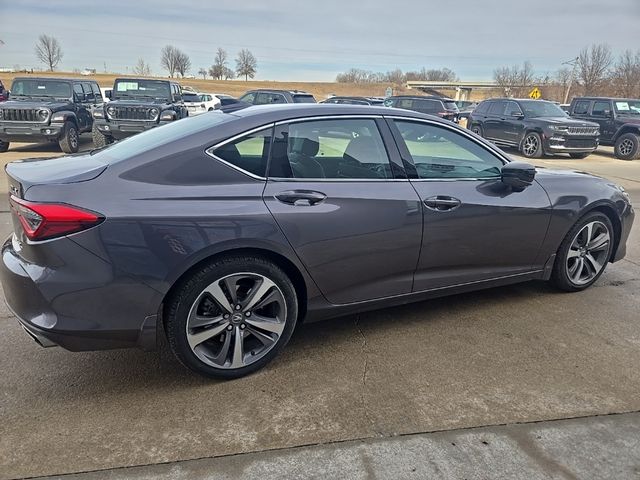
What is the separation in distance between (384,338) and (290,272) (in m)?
0.92

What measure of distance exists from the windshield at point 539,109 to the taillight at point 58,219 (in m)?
15.8

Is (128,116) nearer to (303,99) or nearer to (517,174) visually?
(303,99)

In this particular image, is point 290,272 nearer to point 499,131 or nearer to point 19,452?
point 19,452

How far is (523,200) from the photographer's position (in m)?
3.78

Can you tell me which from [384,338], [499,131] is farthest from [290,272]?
[499,131]

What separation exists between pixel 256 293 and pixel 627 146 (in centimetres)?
1756

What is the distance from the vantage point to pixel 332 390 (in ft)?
9.52

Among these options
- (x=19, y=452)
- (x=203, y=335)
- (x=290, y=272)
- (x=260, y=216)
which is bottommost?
(x=19, y=452)

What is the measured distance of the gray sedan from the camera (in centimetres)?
253

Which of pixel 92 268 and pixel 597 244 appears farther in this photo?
pixel 597 244

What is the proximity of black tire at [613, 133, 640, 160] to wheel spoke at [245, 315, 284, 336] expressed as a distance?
17.1 metres

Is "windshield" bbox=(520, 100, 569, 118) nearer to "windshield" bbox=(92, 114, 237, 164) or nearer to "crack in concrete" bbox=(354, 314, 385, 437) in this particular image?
"crack in concrete" bbox=(354, 314, 385, 437)

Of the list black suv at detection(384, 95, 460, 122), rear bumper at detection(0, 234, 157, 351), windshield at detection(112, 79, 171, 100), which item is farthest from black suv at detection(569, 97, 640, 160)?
rear bumper at detection(0, 234, 157, 351)

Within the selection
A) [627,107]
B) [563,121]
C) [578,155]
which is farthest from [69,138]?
[627,107]
